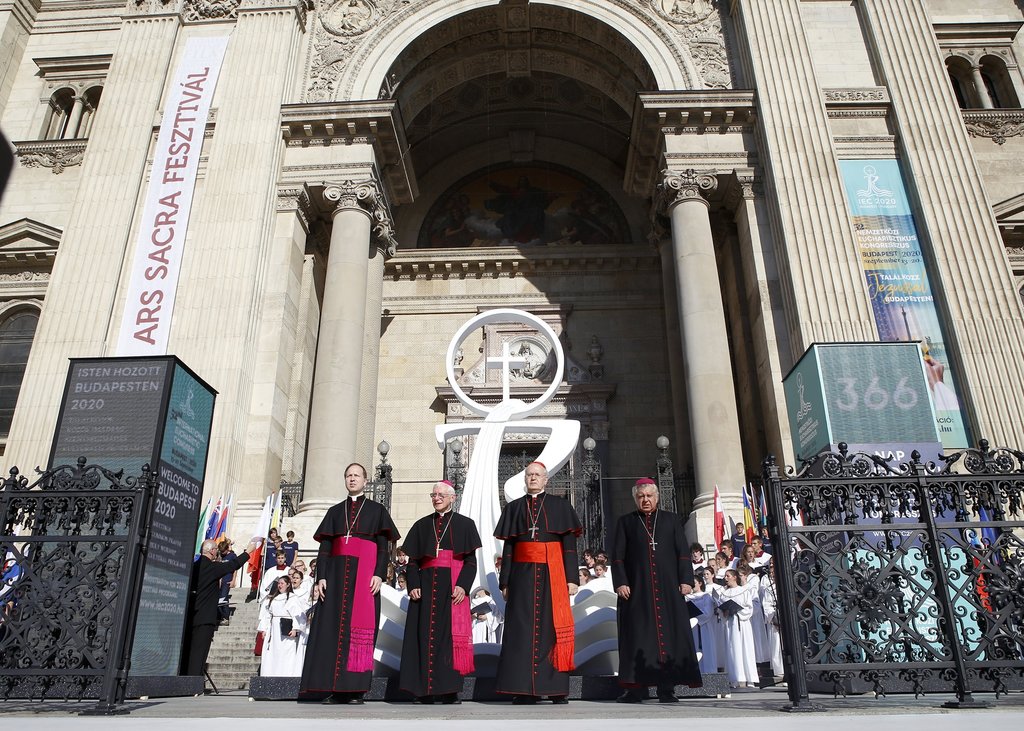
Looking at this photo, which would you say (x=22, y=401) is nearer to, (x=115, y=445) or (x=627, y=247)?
(x=115, y=445)

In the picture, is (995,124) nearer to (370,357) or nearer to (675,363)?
(675,363)

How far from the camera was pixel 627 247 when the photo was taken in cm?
2244

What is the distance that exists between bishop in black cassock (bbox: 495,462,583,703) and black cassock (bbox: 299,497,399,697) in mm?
1111

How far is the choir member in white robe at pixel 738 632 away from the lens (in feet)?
29.7

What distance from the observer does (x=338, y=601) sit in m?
6.48

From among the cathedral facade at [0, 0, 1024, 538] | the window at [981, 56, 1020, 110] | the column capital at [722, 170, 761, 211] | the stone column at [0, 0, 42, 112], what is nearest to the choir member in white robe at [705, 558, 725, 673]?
the cathedral facade at [0, 0, 1024, 538]

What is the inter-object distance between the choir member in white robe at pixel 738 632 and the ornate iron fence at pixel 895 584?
136 inches

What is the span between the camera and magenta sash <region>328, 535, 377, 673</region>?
6.32 m

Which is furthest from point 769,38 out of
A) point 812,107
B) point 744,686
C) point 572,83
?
point 744,686

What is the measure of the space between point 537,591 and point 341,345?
1048 cm

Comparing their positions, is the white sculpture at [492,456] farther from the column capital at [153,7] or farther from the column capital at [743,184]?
the column capital at [153,7]

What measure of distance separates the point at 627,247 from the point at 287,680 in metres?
17.8

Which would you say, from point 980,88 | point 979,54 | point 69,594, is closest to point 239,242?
point 69,594

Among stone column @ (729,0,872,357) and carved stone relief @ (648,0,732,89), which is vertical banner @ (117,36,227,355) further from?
stone column @ (729,0,872,357)
